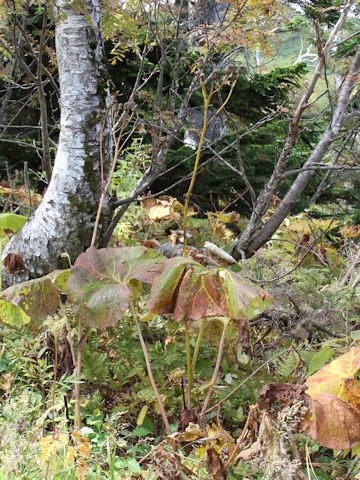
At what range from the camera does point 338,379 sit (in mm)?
1336

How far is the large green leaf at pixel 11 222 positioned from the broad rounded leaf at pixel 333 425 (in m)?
1.86

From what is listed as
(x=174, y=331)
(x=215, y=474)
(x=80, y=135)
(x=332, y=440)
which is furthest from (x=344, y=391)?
(x=80, y=135)

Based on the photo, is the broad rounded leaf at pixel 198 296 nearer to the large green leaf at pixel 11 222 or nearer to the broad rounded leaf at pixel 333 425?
the broad rounded leaf at pixel 333 425

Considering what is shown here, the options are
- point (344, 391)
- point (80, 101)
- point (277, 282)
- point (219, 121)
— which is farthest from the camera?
point (219, 121)

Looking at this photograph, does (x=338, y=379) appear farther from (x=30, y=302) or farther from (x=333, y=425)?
(x=30, y=302)

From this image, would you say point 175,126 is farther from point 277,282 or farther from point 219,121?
point 219,121

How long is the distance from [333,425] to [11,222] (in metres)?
1.93

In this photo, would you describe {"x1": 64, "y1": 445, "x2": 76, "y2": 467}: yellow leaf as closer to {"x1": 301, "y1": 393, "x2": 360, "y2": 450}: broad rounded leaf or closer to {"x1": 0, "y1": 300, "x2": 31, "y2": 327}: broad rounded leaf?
{"x1": 0, "y1": 300, "x2": 31, "y2": 327}: broad rounded leaf

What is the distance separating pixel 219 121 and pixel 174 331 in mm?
4302

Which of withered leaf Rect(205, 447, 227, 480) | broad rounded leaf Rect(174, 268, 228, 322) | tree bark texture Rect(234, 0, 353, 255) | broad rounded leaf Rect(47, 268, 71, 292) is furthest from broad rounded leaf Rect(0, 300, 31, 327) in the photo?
tree bark texture Rect(234, 0, 353, 255)

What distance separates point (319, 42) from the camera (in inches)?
99.0

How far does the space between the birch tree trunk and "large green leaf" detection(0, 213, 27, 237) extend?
174 millimetres

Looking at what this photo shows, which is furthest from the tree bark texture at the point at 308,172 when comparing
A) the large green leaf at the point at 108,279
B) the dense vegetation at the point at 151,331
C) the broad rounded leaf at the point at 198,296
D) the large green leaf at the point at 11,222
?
the broad rounded leaf at the point at 198,296

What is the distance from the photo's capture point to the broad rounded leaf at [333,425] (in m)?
1.21
